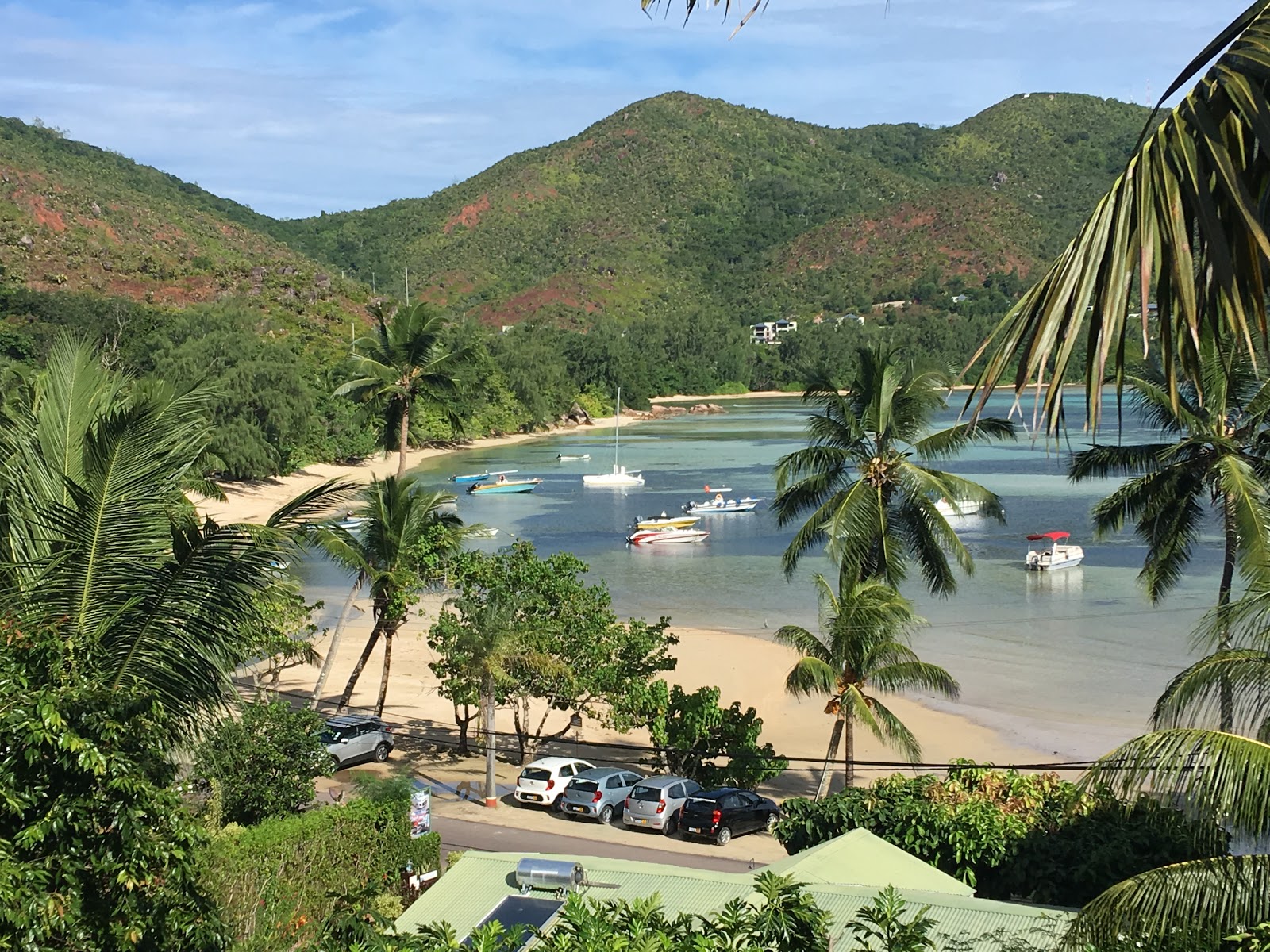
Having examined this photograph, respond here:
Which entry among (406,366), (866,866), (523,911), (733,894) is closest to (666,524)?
(406,366)

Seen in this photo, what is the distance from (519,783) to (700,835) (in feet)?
10.8

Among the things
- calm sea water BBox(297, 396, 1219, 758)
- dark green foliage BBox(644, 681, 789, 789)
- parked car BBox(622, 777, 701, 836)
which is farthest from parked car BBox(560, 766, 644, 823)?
calm sea water BBox(297, 396, 1219, 758)

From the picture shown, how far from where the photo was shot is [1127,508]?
17453 millimetres

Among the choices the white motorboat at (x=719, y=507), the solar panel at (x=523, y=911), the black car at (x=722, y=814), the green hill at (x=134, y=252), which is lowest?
the black car at (x=722, y=814)

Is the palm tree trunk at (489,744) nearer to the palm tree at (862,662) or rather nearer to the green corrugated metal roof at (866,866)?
the palm tree at (862,662)

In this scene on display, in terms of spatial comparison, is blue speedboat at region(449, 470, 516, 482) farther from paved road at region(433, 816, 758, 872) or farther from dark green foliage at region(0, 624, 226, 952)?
dark green foliage at region(0, 624, 226, 952)

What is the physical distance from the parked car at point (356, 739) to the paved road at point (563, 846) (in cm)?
326

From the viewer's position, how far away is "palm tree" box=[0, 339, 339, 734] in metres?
6.27

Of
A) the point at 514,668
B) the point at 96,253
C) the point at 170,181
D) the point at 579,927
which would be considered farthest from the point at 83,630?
the point at 170,181

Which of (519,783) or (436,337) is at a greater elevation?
(436,337)

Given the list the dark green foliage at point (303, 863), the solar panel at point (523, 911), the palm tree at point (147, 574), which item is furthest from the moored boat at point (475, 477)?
the palm tree at point (147, 574)

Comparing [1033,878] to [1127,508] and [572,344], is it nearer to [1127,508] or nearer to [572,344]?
[1127,508]

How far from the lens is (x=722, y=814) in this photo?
1795 centimetres

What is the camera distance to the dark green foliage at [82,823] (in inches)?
203
